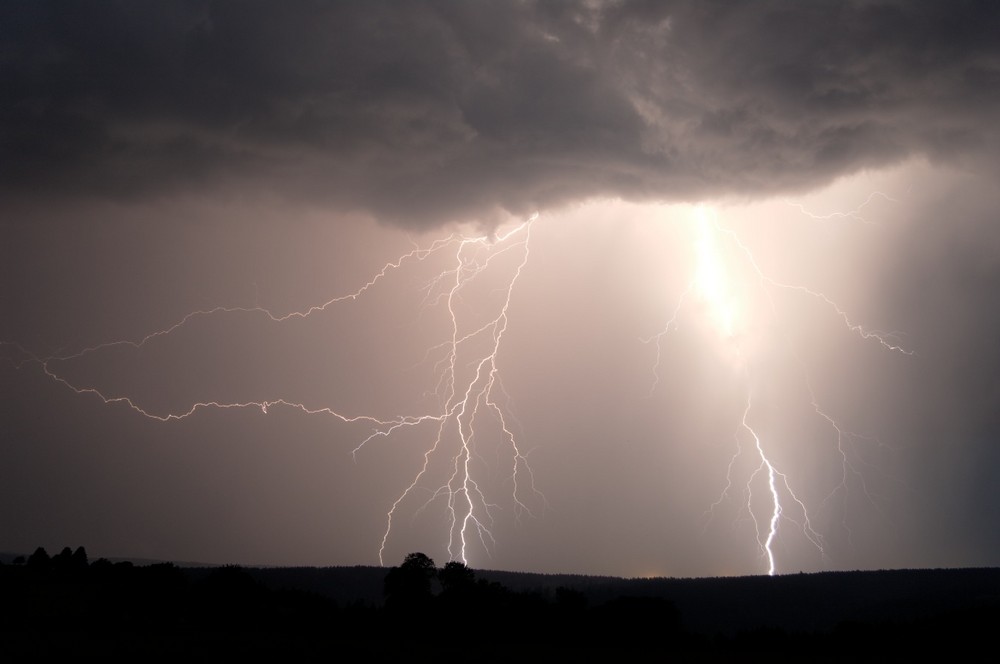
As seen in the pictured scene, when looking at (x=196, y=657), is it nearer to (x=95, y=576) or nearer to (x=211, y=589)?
(x=211, y=589)

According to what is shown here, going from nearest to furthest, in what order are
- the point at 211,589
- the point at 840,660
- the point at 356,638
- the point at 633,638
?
the point at 840,660 → the point at 356,638 → the point at 633,638 → the point at 211,589

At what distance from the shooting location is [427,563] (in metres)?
43.5

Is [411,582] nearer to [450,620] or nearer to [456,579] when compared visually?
[456,579]

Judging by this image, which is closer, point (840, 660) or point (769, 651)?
point (840, 660)

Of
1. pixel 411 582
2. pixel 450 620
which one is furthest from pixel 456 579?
pixel 450 620

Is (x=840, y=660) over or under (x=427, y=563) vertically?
under

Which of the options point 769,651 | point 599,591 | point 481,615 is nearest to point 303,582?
point 599,591

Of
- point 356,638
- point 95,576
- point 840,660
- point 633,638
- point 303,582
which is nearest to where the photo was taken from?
point 840,660

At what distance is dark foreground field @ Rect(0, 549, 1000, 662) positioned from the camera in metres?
27.3

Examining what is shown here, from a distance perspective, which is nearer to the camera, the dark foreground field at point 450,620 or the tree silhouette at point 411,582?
the dark foreground field at point 450,620

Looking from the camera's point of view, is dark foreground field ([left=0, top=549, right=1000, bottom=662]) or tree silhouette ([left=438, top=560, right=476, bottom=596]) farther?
tree silhouette ([left=438, top=560, right=476, bottom=596])

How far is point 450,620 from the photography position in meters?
35.5

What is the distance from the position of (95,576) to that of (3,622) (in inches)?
542

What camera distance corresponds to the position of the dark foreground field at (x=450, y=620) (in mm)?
27297
